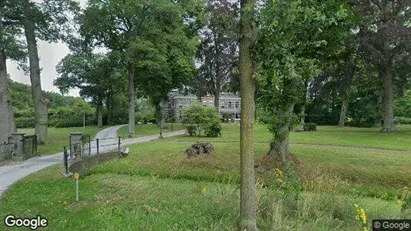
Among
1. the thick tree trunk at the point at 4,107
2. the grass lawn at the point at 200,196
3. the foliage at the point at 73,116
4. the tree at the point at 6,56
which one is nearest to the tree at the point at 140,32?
the tree at the point at 6,56

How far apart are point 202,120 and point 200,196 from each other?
64.0 ft

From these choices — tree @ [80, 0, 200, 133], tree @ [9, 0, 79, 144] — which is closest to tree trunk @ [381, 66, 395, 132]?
tree @ [80, 0, 200, 133]

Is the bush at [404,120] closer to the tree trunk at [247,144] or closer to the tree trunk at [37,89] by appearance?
the tree trunk at [37,89]

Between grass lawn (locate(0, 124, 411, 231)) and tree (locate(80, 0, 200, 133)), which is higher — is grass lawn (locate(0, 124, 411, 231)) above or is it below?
below

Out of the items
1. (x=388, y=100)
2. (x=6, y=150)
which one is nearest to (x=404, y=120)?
(x=388, y=100)

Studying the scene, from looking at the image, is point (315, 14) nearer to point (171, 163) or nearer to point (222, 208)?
point (222, 208)

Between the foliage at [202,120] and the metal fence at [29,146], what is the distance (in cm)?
1276

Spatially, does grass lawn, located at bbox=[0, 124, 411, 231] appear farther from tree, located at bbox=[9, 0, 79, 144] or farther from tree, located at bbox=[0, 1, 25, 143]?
tree, located at bbox=[9, 0, 79, 144]

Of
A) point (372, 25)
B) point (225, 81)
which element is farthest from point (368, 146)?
point (225, 81)

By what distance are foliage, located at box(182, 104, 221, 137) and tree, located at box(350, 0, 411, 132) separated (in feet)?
38.6

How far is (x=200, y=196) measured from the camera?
754 centimetres

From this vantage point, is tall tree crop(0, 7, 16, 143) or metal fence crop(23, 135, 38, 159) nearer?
metal fence crop(23, 135, 38, 159)

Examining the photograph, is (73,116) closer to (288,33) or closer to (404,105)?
(404,105)

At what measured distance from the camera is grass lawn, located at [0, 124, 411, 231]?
5.70m
